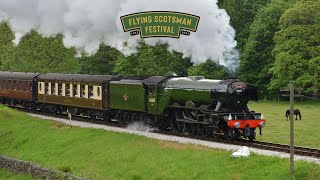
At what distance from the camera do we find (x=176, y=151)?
2331 cm

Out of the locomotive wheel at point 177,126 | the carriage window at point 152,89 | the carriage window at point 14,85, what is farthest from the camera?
the carriage window at point 14,85

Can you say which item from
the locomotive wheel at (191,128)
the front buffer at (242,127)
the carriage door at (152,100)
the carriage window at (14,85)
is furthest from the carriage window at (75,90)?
the front buffer at (242,127)

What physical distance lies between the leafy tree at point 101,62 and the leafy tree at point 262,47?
2223 cm

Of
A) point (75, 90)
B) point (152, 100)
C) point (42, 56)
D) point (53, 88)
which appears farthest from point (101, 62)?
point (152, 100)

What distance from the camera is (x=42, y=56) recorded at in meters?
54.8

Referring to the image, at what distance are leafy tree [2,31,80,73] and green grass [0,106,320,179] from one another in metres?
20.3

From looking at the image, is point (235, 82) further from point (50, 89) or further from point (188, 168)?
point (50, 89)

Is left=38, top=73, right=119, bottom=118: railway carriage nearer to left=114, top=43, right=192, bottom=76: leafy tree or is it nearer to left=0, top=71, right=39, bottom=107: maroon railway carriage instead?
left=0, top=71, right=39, bottom=107: maroon railway carriage

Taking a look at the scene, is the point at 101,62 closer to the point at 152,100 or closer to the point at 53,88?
the point at 53,88

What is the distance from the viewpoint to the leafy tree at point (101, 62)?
8044cm

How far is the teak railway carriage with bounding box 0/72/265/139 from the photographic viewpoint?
87.4ft

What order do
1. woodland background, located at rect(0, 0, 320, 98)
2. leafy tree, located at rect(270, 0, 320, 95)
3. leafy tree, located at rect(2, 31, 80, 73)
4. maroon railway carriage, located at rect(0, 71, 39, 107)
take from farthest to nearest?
1. leafy tree, located at rect(270, 0, 320, 95)
2. woodland background, located at rect(0, 0, 320, 98)
3. leafy tree, located at rect(2, 31, 80, 73)
4. maroon railway carriage, located at rect(0, 71, 39, 107)
